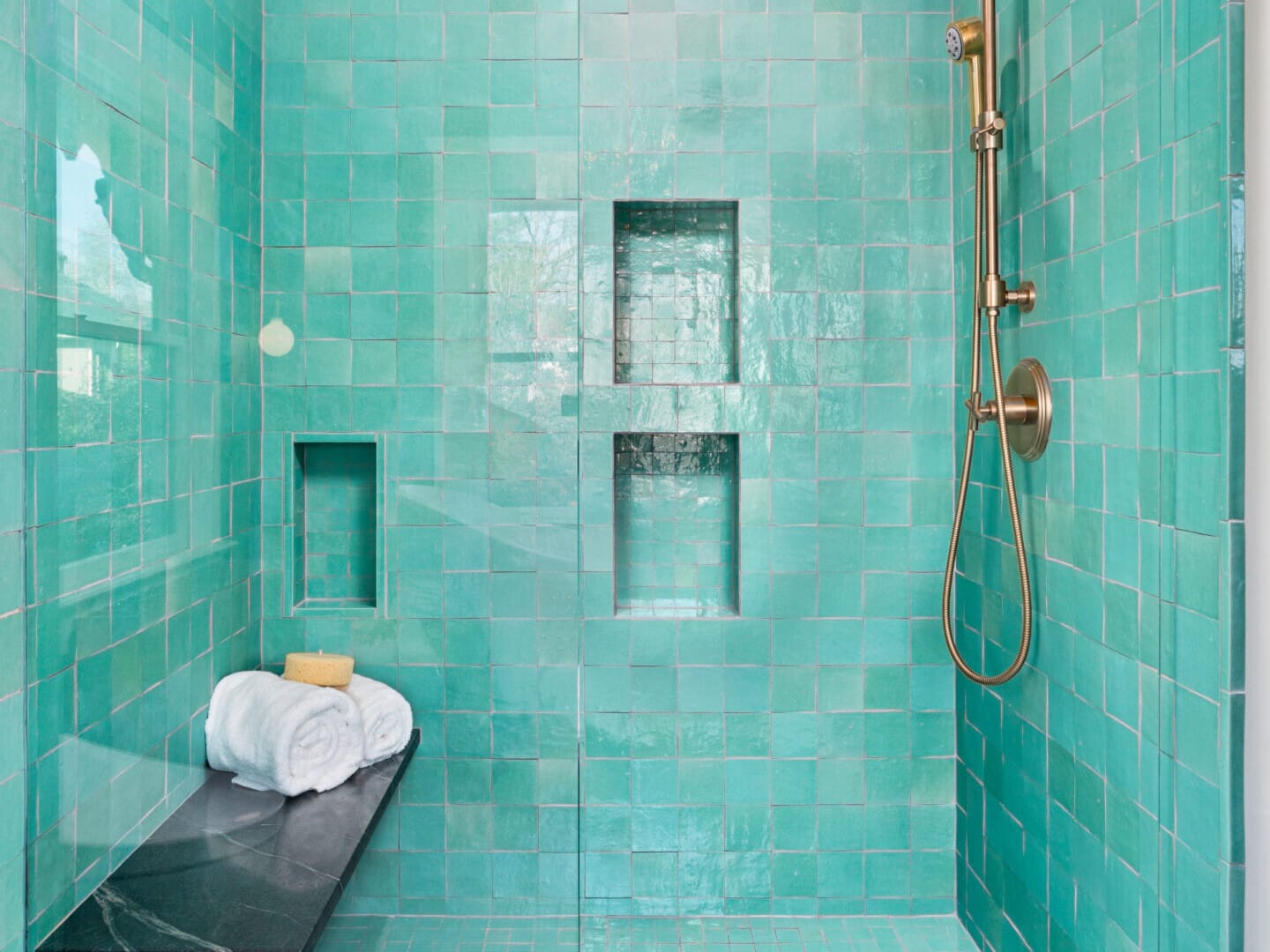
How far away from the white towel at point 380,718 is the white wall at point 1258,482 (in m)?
1.53

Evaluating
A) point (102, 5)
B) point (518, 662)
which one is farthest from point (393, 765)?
point (102, 5)

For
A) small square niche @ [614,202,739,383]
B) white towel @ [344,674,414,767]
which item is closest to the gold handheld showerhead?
small square niche @ [614,202,739,383]

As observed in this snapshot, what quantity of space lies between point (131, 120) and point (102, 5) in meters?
0.17

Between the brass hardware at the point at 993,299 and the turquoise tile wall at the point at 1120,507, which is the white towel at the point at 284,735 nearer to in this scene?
the brass hardware at the point at 993,299

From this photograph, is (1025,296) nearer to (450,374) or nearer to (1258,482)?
(1258,482)

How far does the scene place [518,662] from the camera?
208 centimetres

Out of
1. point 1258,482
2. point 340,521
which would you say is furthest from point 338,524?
point 1258,482

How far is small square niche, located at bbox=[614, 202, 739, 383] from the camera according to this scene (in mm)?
2150

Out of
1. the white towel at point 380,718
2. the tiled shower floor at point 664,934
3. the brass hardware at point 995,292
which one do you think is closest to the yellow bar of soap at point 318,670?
the white towel at point 380,718

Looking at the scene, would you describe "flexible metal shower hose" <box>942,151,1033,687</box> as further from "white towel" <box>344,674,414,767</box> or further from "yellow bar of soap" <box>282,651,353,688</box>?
"yellow bar of soap" <box>282,651,353,688</box>

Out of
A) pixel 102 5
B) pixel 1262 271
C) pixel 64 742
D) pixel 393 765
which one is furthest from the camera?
pixel 393 765

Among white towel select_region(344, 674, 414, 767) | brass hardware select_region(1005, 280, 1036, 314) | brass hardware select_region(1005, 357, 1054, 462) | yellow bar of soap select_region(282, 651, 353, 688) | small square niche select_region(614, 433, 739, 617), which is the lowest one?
white towel select_region(344, 674, 414, 767)

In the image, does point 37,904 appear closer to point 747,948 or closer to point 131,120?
point 131,120

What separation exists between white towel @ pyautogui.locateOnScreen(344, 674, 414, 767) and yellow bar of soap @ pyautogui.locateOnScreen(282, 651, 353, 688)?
0.13 ft
